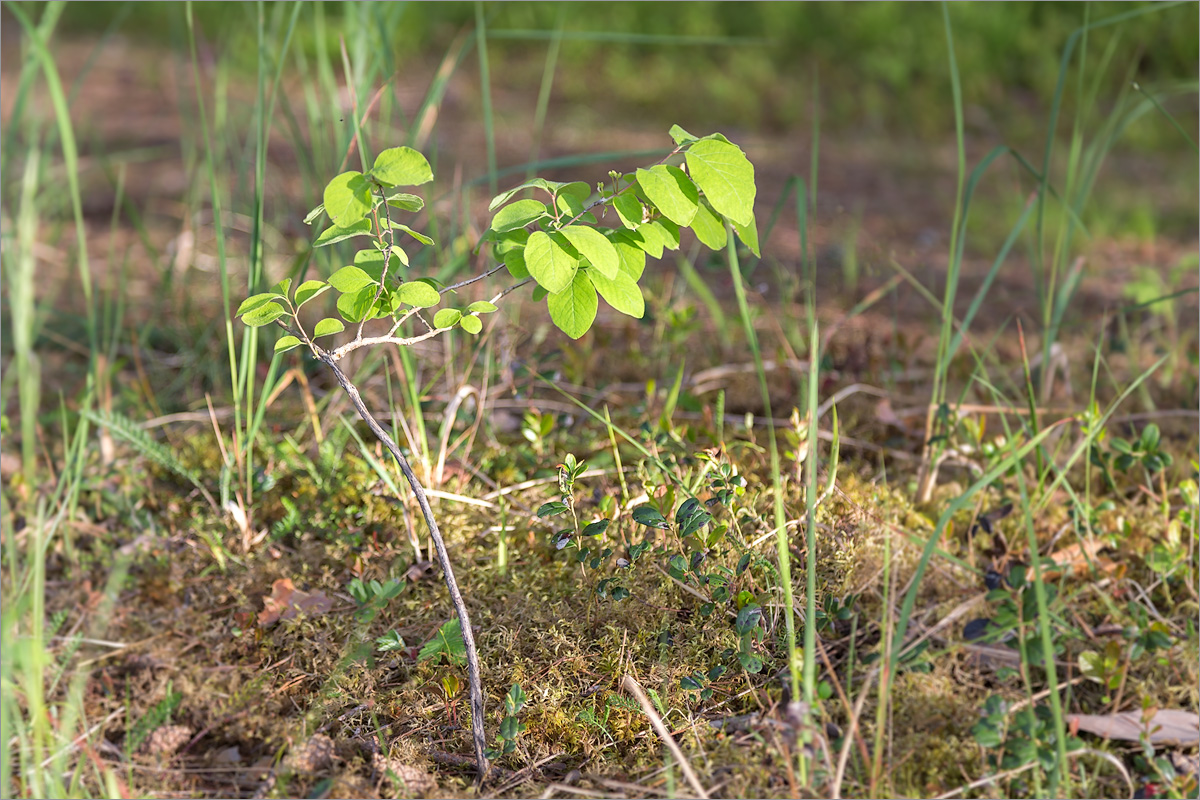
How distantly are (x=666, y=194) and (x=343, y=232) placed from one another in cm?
46

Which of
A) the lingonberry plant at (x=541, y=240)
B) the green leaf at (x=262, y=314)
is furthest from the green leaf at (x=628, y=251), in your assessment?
the green leaf at (x=262, y=314)

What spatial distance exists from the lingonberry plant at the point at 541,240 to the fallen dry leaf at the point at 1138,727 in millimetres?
882

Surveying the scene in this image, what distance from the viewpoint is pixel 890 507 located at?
5.52ft

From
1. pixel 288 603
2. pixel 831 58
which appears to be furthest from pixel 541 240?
pixel 831 58

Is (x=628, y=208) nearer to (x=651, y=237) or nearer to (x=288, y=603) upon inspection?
(x=651, y=237)

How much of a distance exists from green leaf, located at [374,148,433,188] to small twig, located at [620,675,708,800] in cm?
72

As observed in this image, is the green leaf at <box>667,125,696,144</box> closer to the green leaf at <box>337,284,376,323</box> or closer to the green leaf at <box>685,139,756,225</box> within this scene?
the green leaf at <box>685,139,756,225</box>

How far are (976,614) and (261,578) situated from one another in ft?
4.18

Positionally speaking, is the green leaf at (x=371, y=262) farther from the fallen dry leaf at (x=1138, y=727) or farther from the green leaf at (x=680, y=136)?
the fallen dry leaf at (x=1138, y=727)

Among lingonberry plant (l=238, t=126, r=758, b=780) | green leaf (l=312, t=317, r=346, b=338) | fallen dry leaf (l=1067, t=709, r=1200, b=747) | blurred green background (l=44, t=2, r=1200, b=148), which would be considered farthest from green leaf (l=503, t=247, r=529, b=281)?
blurred green background (l=44, t=2, r=1200, b=148)

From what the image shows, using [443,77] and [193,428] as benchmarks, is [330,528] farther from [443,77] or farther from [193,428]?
[443,77]

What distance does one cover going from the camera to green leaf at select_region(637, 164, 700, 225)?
116 cm

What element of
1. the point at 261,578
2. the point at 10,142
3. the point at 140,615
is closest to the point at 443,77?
the point at 10,142

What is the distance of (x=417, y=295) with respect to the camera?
121 cm
